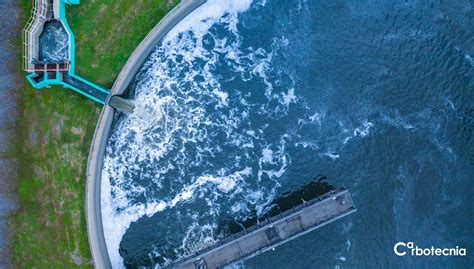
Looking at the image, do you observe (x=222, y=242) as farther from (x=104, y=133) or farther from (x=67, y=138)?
(x=67, y=138)

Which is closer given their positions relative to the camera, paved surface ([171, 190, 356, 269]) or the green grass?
paved surface ([171, 190, 356, 269])

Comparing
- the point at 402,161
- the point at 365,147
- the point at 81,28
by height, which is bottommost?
the point at 402,161

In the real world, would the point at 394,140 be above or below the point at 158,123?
below

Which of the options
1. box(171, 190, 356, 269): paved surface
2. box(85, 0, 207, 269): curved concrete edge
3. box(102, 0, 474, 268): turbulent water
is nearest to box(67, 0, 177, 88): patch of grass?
box(85, 0, 207, 269): curved concrete edge

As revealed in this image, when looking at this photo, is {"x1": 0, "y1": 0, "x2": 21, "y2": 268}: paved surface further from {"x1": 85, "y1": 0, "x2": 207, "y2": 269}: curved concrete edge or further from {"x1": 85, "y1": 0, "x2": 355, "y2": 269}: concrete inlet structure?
{"x1": 85, "y1": 0, "x2": 355, "y2": 269}: concrete inlet structure

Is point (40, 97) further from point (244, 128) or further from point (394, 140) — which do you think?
point (394, 140)

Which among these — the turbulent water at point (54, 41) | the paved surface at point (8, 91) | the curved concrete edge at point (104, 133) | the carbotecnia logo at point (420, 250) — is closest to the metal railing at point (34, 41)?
the turbulent water at point (54, 41)

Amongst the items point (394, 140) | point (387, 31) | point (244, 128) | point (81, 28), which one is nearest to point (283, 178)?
point (244, 128)
